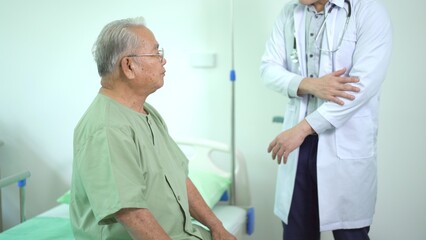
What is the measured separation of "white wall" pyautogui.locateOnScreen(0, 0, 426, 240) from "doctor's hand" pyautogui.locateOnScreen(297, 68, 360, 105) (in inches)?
32.1

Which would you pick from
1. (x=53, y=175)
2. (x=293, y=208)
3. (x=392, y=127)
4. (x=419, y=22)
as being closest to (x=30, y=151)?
(x=53, y=175)

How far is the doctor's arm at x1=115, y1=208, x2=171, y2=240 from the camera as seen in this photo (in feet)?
4.16

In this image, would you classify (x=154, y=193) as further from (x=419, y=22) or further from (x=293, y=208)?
(x=419, y=22)

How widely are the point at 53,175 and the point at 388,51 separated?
231cm

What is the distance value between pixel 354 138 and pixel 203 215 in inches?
24.0

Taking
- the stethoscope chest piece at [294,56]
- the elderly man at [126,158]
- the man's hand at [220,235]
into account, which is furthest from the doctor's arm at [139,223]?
the stethoscope chest piece at [294,56]

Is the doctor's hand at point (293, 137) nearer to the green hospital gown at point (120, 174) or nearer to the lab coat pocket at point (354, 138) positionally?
the lab coat pocket at point (354, 138)

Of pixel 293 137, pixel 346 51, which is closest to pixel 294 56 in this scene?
pixel 346 51

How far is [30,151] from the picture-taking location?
3.11 meters

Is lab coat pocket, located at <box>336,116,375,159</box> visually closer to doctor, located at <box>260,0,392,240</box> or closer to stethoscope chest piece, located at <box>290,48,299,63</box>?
doctor, located at <box>260,0,392,240</box>

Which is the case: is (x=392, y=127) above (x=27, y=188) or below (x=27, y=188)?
above

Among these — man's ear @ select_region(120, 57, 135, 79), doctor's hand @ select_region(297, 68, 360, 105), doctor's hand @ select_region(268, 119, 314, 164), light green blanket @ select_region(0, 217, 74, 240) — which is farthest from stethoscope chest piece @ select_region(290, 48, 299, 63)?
light green blanket @ select_region(0, 217, 74, 240)

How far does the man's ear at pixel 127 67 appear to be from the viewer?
1.37m

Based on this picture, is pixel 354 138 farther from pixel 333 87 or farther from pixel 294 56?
pixel 294 56
